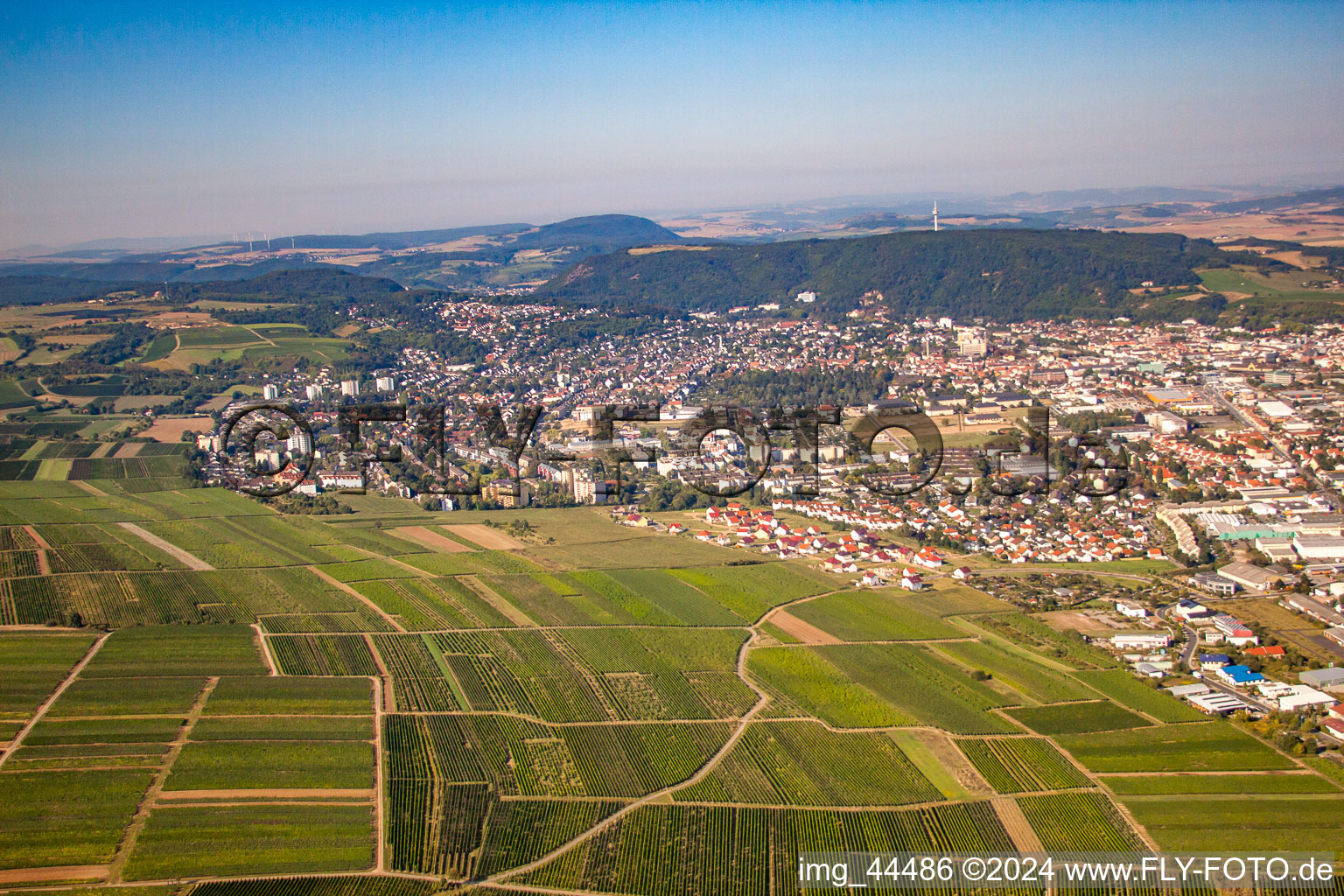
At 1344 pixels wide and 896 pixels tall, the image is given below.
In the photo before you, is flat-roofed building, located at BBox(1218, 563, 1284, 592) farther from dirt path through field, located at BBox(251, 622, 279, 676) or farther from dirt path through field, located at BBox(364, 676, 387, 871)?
dirt path through field, located at BBox(251, 622, 279, 676)

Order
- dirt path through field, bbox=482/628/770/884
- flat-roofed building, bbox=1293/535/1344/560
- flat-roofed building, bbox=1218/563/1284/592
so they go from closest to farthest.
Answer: dirt path through field, bbox=482/628/770/884, flat-roofed building, bbox=1218/563/1284/592, flat-roofed building, bbox=1293/535/1344/560

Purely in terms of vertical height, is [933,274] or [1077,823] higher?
[933,274]

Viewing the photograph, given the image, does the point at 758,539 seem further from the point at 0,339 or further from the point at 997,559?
the point at 0,339

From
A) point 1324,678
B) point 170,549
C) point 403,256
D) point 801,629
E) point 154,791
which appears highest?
point 403,256

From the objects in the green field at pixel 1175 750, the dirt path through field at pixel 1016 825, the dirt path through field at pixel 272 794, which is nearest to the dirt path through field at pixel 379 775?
the dirt path through field at pixel 272 794

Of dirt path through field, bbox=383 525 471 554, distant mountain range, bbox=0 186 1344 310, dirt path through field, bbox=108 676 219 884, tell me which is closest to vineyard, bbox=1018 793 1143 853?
dirt path through field, bbox=108 676 219 884

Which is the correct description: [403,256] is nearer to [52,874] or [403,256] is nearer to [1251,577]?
[1251,577]

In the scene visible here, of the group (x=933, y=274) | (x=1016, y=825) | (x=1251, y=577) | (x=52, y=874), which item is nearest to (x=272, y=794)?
(x=52, y=874)
